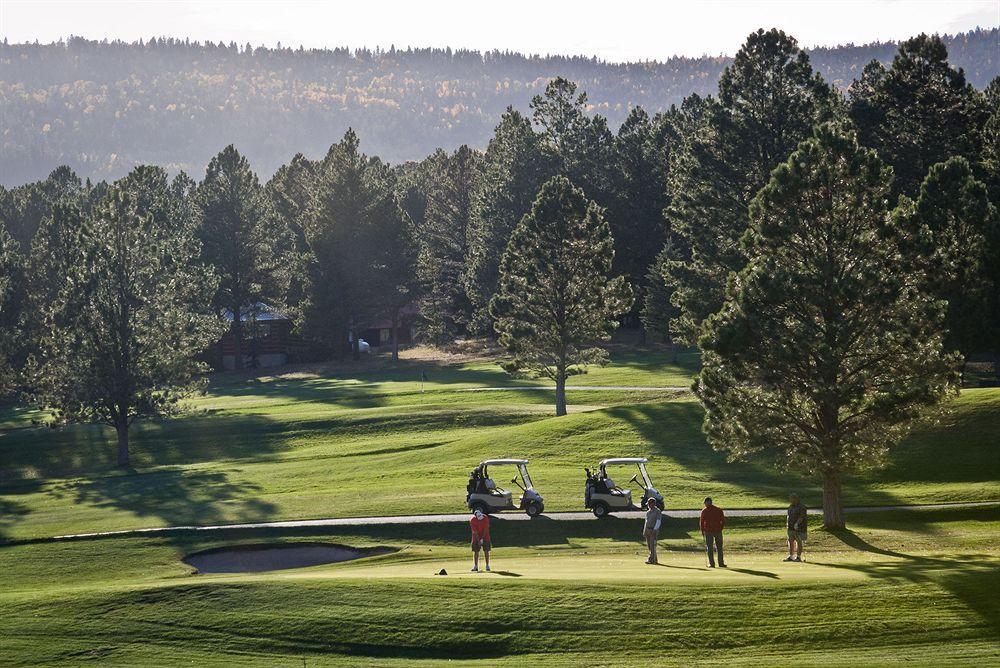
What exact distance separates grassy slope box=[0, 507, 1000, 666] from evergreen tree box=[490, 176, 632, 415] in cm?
3431

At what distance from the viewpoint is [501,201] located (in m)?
110

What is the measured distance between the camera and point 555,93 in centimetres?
11406

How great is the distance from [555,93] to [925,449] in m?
71.9

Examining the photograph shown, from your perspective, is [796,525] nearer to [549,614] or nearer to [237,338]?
[549,614]

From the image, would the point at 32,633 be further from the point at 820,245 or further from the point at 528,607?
the point at 820,245

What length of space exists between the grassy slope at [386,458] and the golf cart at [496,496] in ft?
5.82

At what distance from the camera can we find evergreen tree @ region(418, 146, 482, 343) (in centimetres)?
11775

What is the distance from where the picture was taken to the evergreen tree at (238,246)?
10900 cm

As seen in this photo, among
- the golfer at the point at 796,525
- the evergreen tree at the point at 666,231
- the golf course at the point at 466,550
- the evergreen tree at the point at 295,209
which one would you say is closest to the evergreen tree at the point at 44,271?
the golf course at the point at 466,550

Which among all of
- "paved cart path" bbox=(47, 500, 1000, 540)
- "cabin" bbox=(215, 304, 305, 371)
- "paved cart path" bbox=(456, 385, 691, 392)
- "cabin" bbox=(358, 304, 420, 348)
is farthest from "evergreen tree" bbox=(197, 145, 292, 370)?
"paved cart path" bbox=(47, 500, 1000, 540)

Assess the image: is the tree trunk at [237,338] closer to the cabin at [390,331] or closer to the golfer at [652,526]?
the cabin at [390,331]

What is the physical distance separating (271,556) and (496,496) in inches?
332

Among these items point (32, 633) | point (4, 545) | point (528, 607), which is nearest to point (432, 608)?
point (528, 607)

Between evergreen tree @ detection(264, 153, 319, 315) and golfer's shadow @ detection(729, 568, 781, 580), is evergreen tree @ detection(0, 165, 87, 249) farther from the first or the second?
golfer's shadow @ detection(729, 568, 781, 580)
